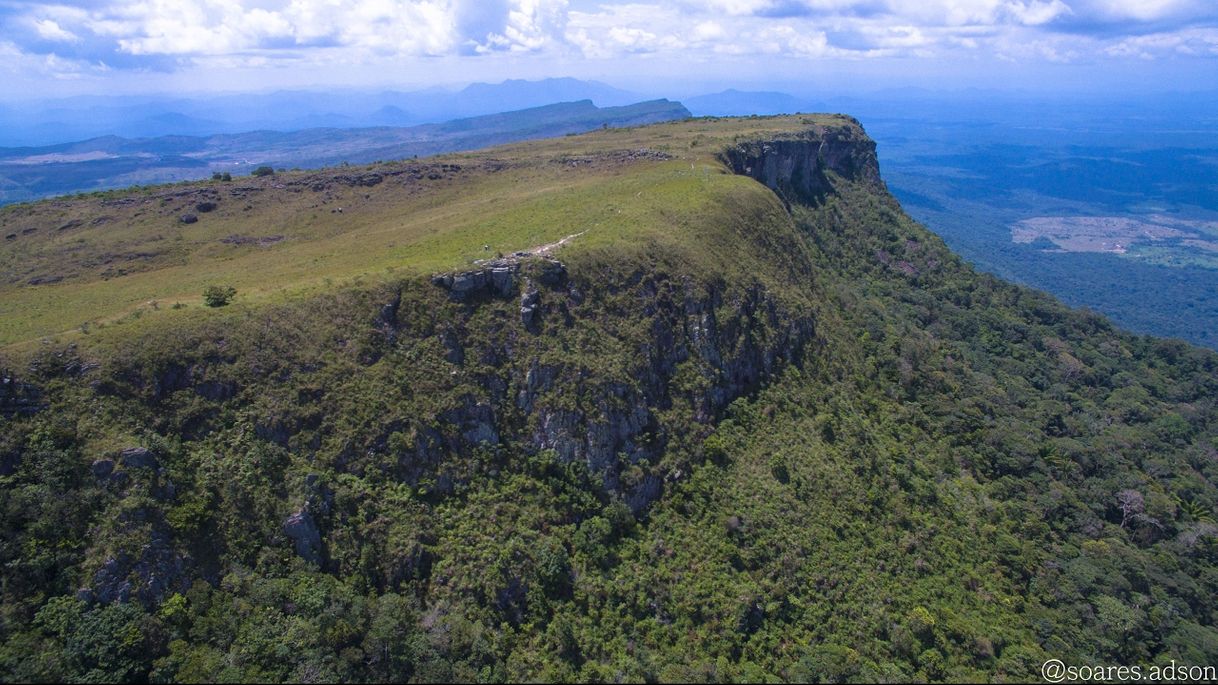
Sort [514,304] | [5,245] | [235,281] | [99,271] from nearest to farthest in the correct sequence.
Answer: [514,304]
[235,281]
[99,271]
[5,245]

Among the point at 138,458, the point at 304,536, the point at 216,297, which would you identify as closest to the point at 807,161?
the point at 216,297

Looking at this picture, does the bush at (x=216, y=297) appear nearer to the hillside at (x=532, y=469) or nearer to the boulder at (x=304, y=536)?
the hillside at (x=532, y=469)

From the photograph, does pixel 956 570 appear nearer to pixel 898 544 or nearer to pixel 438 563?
pixel 898 544

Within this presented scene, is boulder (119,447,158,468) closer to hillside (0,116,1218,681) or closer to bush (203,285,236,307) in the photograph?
hillside (0,116,1218,681)

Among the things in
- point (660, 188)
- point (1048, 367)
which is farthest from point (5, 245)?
point (1048, 367)

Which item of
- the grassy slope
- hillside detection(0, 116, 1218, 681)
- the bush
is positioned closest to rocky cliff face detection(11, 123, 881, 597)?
hillside detection(0, 116, 1218, 681)

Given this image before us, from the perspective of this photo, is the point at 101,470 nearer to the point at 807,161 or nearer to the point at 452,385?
the point at 452,385
